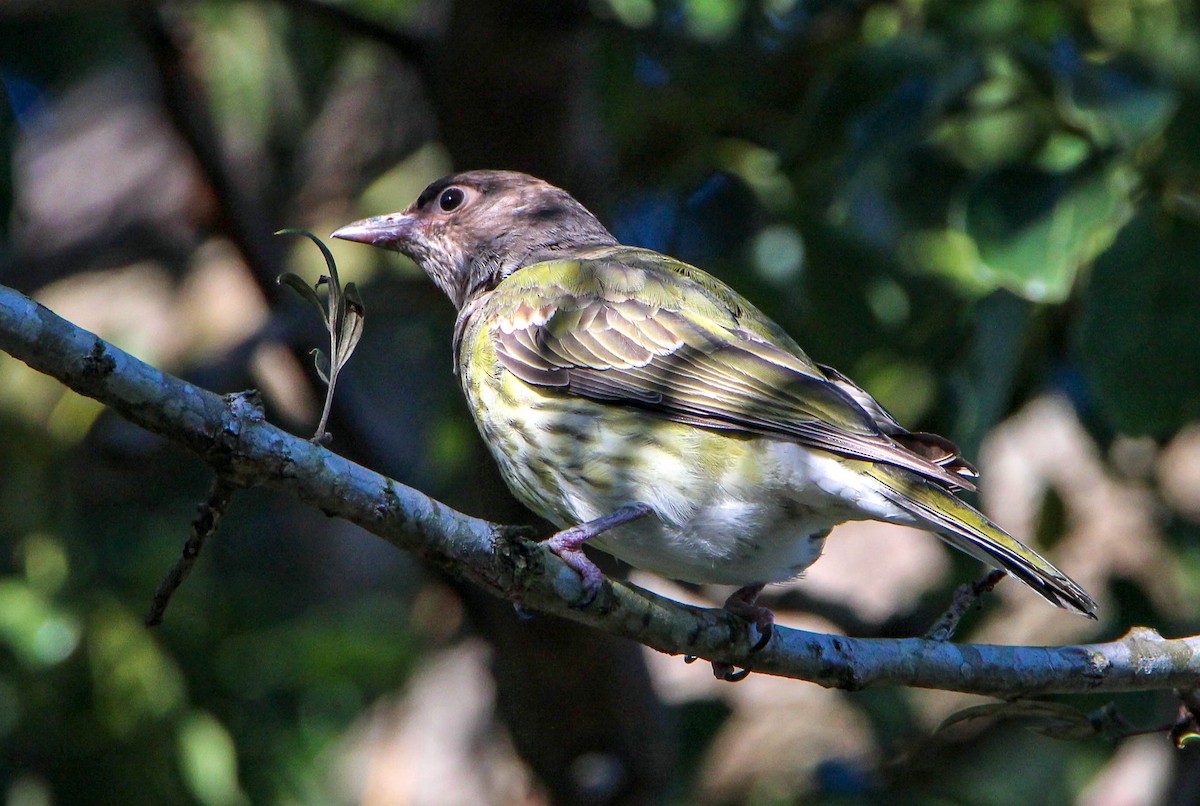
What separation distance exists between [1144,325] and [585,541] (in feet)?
4.91

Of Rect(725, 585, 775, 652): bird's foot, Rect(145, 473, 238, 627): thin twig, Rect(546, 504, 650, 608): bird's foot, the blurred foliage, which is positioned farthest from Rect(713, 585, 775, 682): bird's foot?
Rect(145, 473, 238, 627): thin twig

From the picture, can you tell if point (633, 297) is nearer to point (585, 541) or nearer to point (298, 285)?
point (585, 541)

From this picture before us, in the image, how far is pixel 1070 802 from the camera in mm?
5750

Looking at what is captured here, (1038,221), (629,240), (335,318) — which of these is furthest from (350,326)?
(629,240)

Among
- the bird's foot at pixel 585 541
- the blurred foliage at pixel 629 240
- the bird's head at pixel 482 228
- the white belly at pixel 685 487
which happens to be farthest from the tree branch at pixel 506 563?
the bird's head at pixel 482 228

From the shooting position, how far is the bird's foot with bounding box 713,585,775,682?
2.87 m

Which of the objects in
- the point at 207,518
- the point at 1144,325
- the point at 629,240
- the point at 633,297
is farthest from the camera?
the point at 629,240

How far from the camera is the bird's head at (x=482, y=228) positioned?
4.42m

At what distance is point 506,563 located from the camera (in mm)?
2459

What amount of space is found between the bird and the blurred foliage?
1.60 ft

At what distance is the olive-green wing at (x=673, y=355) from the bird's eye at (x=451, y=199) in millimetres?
477

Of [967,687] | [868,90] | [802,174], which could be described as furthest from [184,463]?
[967,687]

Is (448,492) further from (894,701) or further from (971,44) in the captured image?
(971,44)

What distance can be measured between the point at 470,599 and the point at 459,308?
41.1 inches
